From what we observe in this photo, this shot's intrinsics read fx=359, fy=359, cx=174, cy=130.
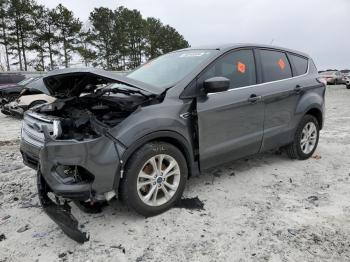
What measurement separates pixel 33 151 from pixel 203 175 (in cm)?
223

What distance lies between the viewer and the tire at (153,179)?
11.3 feet

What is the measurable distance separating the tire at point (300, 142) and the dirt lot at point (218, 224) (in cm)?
42

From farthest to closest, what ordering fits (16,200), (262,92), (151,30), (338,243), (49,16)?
(151,30) < (49,16) < (262,92) < (16,200) < (338,243)

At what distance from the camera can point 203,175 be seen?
4.92 meters

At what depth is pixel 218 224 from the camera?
3553mm

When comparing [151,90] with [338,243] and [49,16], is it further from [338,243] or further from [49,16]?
[49,16]

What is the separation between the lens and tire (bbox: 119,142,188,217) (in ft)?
11.3

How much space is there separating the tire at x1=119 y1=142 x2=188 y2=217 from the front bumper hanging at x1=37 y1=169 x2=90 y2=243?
0.51 meters

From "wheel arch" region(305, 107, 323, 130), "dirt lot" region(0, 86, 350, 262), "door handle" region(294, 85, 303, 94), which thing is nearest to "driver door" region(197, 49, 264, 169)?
"dirt lot" region(0, 86, 350, 262)

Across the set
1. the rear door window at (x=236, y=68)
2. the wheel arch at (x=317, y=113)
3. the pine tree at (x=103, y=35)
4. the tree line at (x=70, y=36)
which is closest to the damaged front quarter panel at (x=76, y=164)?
the rear door window at (x=236, y=68)

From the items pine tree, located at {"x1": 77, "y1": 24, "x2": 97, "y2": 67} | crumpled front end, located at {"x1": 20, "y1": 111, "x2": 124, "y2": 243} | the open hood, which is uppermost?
pine tree, located at {"x1": 77, "y1": 24, "x2": 97, "y2": 67}

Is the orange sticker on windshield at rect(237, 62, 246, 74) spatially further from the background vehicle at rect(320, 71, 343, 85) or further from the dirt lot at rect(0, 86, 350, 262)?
the background vehicle at rect(320, 71, 343, 85)

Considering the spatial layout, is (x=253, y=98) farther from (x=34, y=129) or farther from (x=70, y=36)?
(x=70, y=36)

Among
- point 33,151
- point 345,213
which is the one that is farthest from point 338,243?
point 33,151
